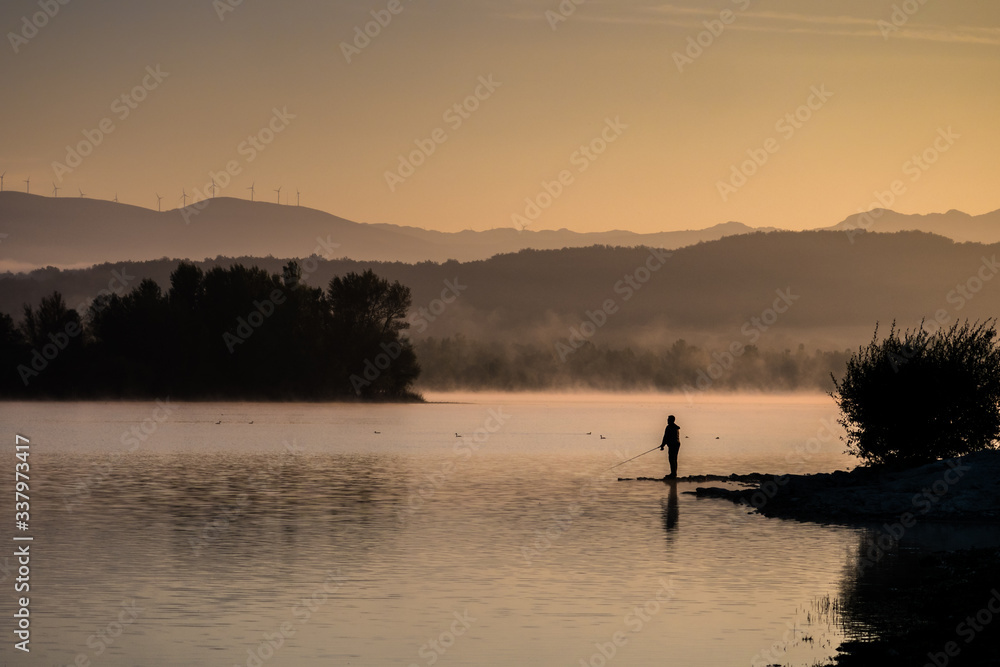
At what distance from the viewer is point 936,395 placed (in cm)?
4309

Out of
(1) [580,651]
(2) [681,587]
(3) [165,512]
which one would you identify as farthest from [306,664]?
(3) [165,512]

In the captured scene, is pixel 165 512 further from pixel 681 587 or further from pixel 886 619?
pixel 886 619

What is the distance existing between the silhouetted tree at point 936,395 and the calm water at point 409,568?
7755 mm

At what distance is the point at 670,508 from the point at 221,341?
4358 inches

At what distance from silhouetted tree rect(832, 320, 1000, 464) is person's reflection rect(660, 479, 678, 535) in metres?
7.02

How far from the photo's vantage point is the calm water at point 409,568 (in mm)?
17266

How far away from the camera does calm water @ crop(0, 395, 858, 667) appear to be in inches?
680

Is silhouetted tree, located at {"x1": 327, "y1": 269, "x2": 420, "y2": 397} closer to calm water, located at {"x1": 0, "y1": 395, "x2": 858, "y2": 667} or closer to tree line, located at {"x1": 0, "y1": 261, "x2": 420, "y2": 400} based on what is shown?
tree line, located at {"x1": 0, "y1": 261, "x2": 420, "y2": 400}

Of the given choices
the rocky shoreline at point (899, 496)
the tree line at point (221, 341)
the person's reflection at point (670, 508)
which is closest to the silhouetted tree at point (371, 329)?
the tree line at point (221, 341)

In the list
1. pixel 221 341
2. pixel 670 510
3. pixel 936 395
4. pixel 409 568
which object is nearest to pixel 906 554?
pixel 670 510

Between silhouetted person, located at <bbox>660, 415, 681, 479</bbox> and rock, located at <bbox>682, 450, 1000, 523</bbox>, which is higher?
silhouetted person, located at <bbox>660, 415, 681, 479</bbox>

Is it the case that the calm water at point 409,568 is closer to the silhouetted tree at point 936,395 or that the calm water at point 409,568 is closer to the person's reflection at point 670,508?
the person's reflection at point 670,508

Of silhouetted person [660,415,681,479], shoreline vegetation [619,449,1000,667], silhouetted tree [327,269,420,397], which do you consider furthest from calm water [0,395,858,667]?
silhouetted tree [327,269,420,397]

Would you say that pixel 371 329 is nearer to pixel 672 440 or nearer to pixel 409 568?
pixel 672 440
